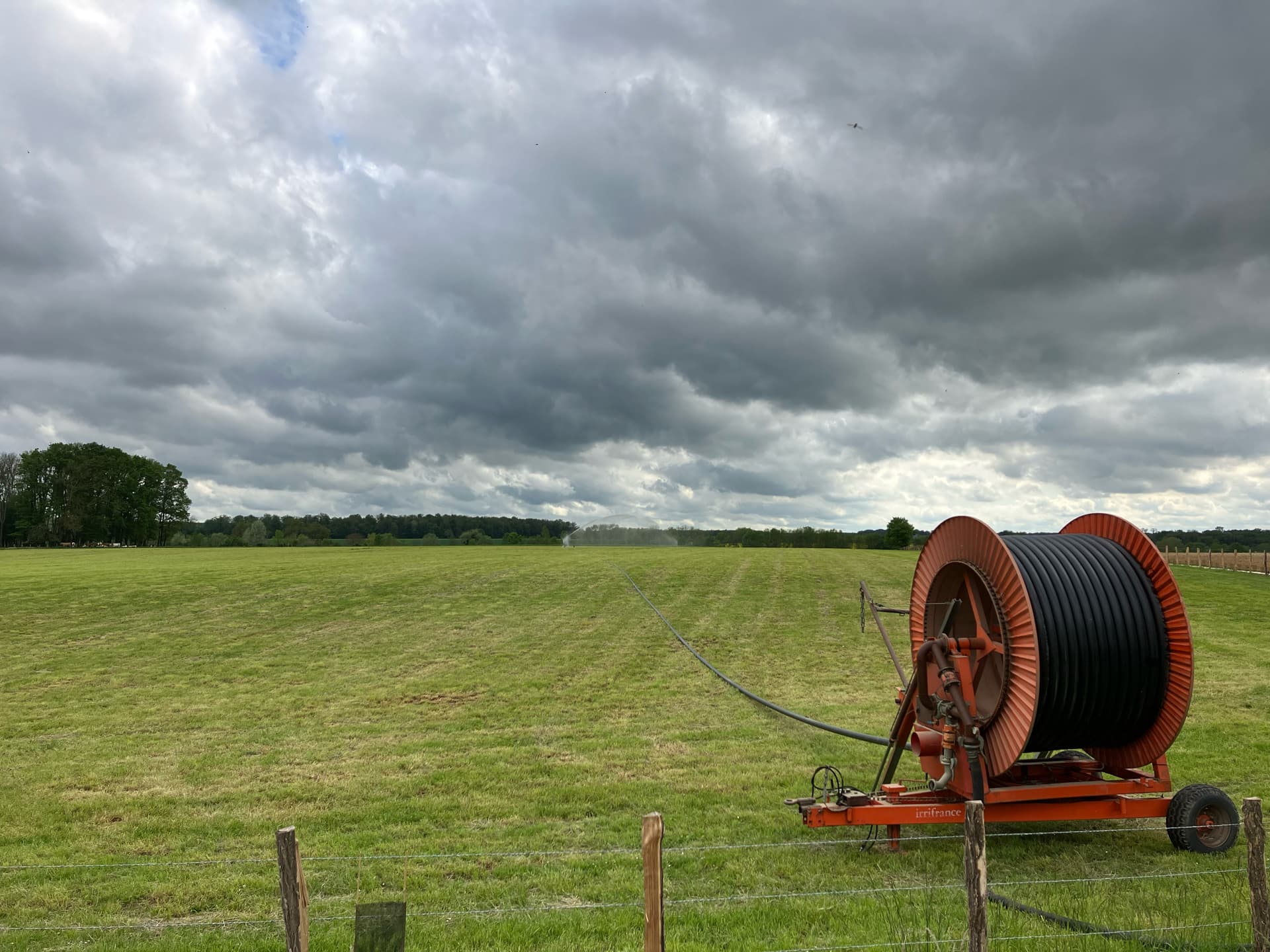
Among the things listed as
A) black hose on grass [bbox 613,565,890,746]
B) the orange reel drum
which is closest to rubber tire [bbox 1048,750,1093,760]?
the orange reel drum

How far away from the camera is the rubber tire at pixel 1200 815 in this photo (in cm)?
755

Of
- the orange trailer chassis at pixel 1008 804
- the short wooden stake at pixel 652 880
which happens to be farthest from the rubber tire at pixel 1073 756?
the short wooden stake at pixel 652 880

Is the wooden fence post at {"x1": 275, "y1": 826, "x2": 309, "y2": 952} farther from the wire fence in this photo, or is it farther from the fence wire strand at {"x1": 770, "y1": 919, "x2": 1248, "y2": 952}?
the fence wire strand at {"x1": 770, "y1": 919, "x2": 1248, "y2": 952}

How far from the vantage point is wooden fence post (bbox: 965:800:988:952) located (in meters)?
4.64

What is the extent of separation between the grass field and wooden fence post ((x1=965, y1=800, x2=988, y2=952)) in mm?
864

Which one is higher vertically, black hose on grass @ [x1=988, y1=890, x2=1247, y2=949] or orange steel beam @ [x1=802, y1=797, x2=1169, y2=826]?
orange steel beam @ [x1=802, y1=797, x2=1169, y2=826]

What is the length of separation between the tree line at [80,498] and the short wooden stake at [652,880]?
109 metres

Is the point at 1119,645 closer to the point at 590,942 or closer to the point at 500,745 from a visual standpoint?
the point at 590,942

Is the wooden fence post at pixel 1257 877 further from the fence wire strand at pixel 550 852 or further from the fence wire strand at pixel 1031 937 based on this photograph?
the fence wire strand at pixel 550 852

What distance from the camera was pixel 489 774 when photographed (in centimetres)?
1086

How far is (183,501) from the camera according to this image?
107 m

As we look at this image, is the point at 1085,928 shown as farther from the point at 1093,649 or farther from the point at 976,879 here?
the point at 1093,649

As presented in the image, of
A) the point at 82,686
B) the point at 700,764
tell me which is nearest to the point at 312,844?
the point at 700,764

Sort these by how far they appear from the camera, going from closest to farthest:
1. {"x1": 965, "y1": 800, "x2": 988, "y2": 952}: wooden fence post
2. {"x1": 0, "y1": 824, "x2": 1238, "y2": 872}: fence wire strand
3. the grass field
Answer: {"x1": 965, "y1": 800, "x2": 988, "y2": 952}: wooden fence post → the grass field → {"x1": 0, "y1": 824, "x2": 1238, "y2": 872}: fence wire strand
